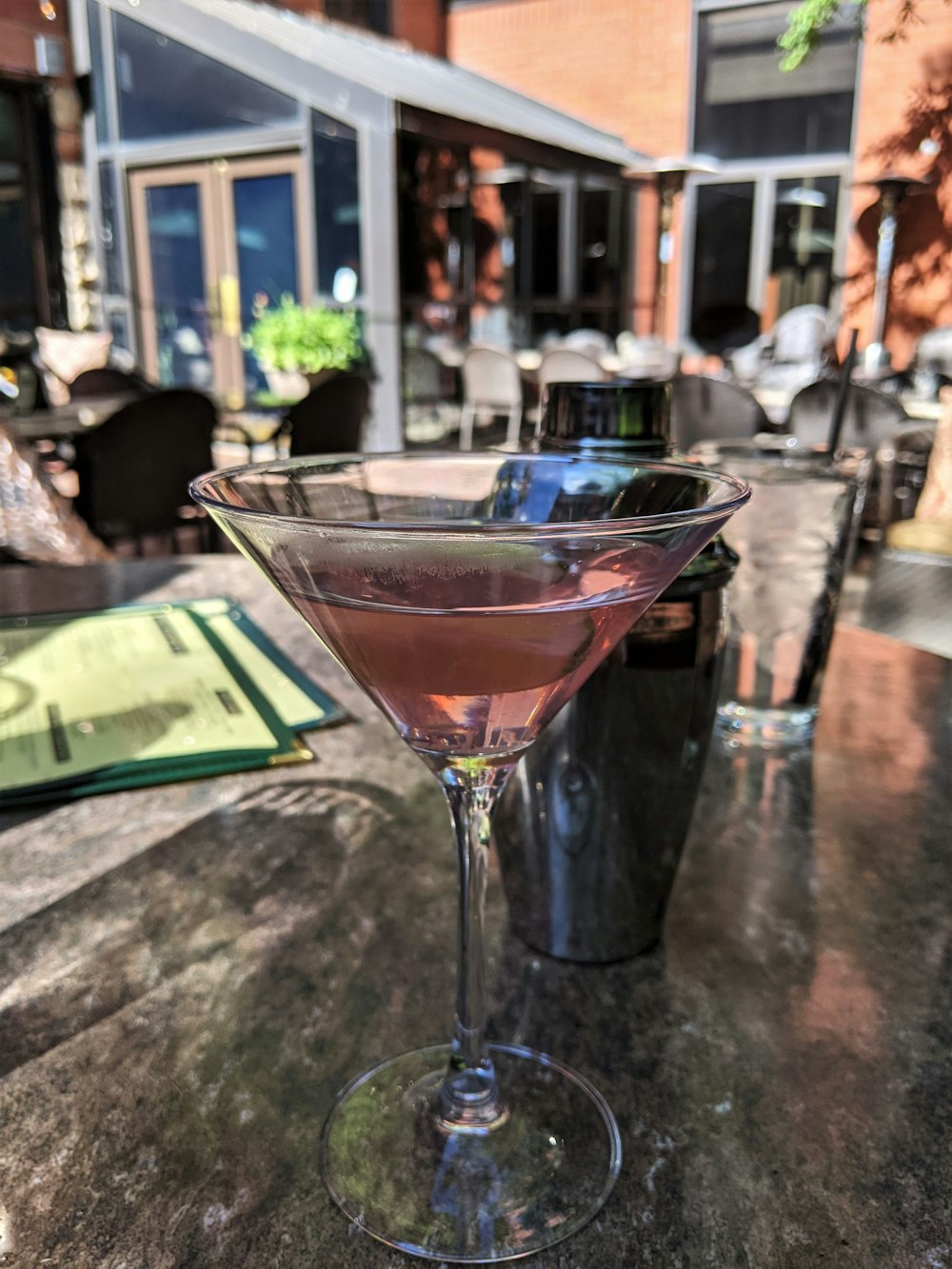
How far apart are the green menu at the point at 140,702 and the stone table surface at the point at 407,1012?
22mm

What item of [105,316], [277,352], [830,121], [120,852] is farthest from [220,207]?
[120,852]

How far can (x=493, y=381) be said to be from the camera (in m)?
6.27

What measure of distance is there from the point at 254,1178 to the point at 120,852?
0.26 m

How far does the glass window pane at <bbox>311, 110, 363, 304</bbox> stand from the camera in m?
5.85

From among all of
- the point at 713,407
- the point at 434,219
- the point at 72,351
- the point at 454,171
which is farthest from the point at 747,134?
the point at 713,407

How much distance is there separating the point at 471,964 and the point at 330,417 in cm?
357

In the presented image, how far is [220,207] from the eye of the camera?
6797 millimetres

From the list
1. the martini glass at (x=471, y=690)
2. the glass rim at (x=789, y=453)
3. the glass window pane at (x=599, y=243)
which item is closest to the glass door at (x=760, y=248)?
the glass window pane at (x=599, y=243)

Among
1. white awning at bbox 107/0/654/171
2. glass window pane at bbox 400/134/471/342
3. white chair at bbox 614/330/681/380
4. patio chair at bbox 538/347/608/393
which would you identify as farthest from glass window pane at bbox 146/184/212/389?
white chair at bbox 614/330/681/380

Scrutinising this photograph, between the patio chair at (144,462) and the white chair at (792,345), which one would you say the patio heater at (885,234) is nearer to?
the white chair at (792,345)

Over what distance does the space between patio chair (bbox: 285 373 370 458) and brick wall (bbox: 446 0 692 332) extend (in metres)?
5.71

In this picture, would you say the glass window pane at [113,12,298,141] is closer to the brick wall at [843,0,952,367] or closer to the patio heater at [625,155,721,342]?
the patio heater at [625,155,721,342]

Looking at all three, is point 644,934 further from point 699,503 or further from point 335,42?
point 335,42

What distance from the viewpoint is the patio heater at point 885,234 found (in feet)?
22.8
